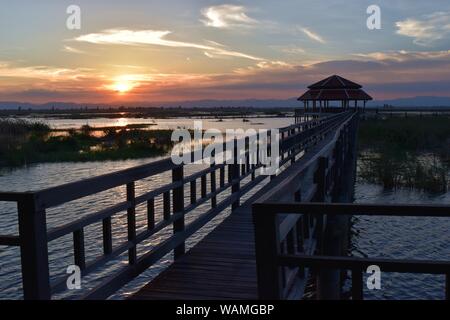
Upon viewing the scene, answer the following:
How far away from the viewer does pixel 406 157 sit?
2947 centimetres

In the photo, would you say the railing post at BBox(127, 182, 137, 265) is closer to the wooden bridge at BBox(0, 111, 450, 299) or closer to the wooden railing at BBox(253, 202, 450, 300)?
the wooden bridge at BBox(0, 111, 450, 299)

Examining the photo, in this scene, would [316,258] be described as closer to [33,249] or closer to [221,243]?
[33,249]

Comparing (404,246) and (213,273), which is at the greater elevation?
(213,273)

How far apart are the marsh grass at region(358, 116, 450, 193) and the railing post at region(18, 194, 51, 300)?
1911cm

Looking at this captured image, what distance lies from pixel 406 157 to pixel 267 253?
2900 centimetres

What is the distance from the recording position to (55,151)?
31219 millimetres

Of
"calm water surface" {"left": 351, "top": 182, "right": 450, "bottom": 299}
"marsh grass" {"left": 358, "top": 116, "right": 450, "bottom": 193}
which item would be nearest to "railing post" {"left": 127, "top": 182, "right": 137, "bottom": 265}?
"calm water surface" {"left": 351, "top": 182, "right": 450, "bottom": 299}

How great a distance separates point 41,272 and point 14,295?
614cm

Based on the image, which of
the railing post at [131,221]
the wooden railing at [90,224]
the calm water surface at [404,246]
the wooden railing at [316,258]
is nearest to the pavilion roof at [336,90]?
the calm water surface at [404,246]

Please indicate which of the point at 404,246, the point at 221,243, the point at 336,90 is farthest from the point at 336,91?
the point at 221,243

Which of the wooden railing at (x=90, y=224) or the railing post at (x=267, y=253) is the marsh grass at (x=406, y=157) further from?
the railing post at (x=267, y=253)

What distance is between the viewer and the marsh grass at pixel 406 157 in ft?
68.1
